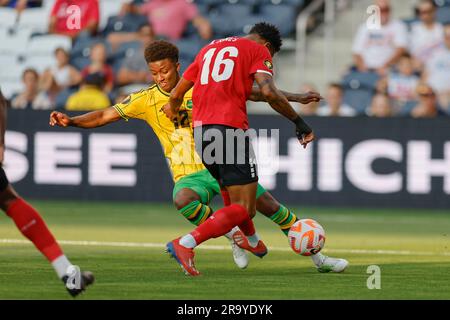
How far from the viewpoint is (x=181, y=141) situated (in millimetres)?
10820

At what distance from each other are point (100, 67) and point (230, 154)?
10.8 m

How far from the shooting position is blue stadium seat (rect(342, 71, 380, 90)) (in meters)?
19.0

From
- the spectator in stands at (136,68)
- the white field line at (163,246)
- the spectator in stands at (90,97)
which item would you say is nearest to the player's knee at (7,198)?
the white field line at (163,246)

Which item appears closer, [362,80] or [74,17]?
[362,80]

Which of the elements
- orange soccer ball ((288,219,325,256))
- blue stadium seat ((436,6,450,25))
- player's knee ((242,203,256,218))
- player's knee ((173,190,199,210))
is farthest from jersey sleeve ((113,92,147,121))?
blue stadium seat ((436,6,450,25))

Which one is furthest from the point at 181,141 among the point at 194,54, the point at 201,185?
the point at 194,54

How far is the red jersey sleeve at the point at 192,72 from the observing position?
969 cm

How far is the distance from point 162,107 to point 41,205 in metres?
7.57

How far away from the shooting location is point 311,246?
10008mm

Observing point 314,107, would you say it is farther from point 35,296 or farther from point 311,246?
point 35,296

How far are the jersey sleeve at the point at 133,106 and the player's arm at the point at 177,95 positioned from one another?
1.97ft

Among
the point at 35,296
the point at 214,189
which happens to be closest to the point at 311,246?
the point at 214,189

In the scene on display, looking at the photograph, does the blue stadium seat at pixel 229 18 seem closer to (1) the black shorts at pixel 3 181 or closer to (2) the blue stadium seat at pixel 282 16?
(2) the blue stadium seat at pixel 282 16

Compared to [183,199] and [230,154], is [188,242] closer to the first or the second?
[230,154]
